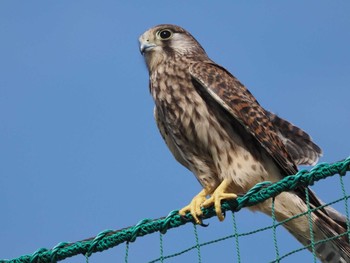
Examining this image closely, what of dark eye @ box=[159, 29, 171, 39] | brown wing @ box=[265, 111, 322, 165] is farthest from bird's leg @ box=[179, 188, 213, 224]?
dark eye @ box=[159, 29, 171, 39]

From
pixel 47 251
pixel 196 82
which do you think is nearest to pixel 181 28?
pixel 196 82

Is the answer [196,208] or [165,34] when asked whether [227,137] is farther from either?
[165,34]

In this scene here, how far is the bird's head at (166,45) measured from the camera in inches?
234

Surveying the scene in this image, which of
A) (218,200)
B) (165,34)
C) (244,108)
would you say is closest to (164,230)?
(218,200)

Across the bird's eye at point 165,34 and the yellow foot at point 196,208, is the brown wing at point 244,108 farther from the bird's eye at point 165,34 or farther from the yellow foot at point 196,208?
the bird's eye at point 165,34

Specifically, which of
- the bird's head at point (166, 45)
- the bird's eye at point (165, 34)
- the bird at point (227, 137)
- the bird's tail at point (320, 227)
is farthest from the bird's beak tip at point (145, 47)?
the bird's tail at point (320, 227)

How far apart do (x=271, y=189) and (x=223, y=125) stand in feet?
5.47

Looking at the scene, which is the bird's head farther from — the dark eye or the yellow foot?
the yellow foot

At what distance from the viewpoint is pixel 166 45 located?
610 centimetres

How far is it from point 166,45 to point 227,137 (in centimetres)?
121

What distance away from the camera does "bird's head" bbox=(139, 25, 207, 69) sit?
595 centimetres

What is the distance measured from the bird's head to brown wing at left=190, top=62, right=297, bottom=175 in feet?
1.50

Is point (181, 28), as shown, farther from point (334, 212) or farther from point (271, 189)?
point (271, 189)

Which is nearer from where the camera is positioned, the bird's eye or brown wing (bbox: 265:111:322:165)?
brown wing (bbox: 265:111:322:165)
